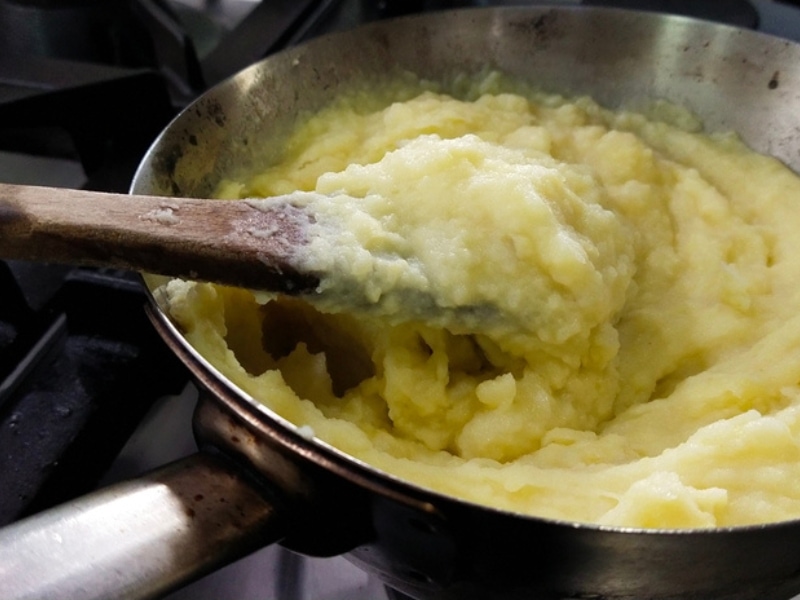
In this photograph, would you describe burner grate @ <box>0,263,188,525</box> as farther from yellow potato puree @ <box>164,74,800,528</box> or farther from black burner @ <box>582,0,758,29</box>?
black burner @ <box>582,0,758,29</box>

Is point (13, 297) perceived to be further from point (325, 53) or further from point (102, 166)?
point (325, 53)

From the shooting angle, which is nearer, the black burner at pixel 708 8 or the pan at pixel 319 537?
the pan at pixel 319 537

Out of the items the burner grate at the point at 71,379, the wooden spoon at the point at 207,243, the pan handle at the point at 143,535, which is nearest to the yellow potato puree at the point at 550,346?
the wooden spoon at the point at 207,243

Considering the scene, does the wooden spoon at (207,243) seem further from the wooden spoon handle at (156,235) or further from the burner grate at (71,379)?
the burner grate at (71,379)

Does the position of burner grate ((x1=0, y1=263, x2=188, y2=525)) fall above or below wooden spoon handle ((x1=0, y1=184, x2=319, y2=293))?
below

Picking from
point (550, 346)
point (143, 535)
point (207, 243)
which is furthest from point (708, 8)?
point (143, 535)

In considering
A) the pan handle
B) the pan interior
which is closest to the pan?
the pan handle

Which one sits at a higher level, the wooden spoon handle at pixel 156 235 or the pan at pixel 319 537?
the wooden spoon handle at pixel 156 235

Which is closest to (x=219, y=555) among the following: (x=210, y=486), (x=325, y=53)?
(x=210, y=486)
